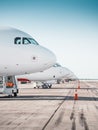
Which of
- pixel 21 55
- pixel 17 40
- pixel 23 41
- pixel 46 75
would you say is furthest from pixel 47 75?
pixel 21 55

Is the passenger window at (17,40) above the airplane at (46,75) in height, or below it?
above

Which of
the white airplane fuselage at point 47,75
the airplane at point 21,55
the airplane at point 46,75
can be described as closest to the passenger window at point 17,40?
the airplane at point 21,55

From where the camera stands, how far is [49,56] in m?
23.2

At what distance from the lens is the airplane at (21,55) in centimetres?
2320

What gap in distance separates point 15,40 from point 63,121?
457 inches

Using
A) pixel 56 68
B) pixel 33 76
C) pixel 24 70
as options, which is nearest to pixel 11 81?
pixel 24 70

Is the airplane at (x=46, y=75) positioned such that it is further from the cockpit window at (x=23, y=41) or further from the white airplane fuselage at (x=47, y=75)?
the cockpit window at (x=23, y=41)

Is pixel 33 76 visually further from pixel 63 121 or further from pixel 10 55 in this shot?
pixel 63 121

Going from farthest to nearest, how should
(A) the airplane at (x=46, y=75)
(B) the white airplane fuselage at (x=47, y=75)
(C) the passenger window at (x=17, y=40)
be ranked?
(B) the white airplane fuselage at (x=47, y=75) → (A) the airplane at (x=46, y=75) → (C) the passenger window at (x=17, y=40)

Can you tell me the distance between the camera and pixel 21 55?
2336cm

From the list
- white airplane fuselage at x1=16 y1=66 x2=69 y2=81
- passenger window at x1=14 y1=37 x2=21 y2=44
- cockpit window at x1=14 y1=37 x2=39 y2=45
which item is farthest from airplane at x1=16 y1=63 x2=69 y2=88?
passenger window at x1=14 y1=37 x2=21 y2=44

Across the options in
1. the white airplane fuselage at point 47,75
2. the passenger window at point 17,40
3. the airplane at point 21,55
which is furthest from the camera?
the white airplane fuselage at point 47,75

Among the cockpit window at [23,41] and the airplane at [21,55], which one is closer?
the airplane at [21,55]

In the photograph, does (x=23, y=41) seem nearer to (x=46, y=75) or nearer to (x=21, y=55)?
(x=21, y=55)
